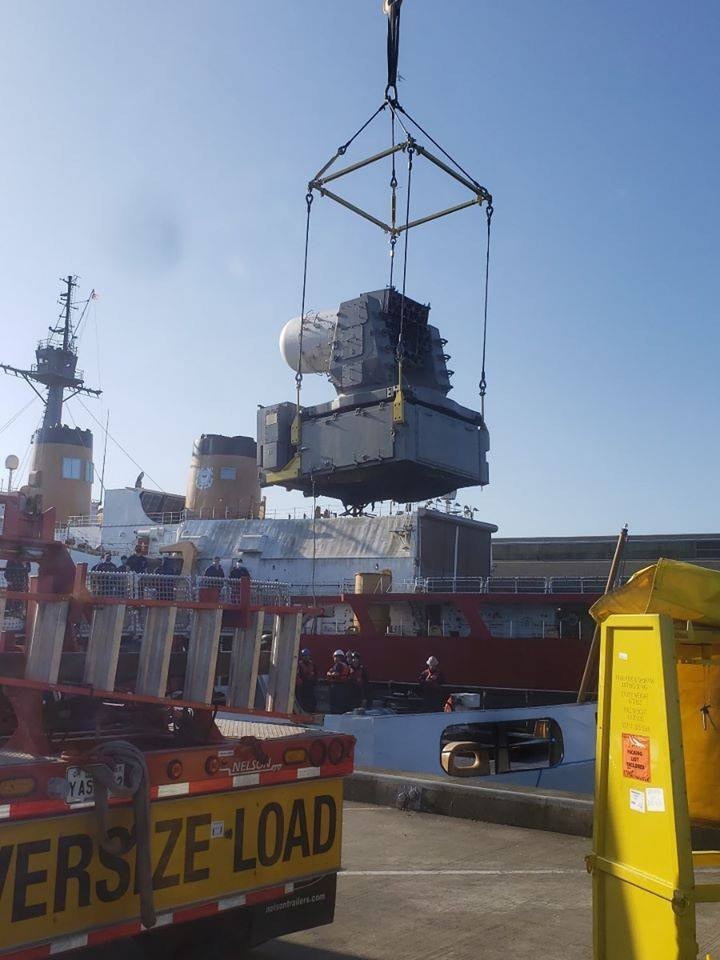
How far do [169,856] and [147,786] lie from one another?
0.52 metres

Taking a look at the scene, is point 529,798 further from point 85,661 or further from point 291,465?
point 291,465

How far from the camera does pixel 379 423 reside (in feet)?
83.0

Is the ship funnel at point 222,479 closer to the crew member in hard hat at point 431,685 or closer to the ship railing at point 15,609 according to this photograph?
the crew member in hard hat at point 431,685

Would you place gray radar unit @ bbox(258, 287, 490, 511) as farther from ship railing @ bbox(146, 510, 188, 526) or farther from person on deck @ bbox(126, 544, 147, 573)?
person on deck @ bbox(126, 544, 147, 573)

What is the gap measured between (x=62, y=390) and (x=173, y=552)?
47.5 feet

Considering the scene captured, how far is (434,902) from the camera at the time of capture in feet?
20.9

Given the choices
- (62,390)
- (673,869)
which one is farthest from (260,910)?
(62,390)

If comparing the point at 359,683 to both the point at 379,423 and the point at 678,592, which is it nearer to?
the point at 379,423

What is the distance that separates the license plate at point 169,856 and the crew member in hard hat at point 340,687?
49.0 ft

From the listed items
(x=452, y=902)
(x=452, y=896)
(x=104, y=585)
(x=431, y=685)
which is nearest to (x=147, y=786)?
(x=104, y=585)

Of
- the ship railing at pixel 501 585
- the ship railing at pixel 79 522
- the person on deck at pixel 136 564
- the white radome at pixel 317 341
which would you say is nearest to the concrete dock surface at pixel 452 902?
the person on deck at pixel 136 564

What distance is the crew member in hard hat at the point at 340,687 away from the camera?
2008 centimetres

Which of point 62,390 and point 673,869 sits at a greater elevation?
point 62,390

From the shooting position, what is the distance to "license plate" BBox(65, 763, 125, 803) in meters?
3.98
